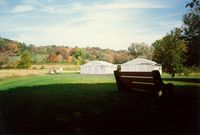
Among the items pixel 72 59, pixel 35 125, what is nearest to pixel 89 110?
pixel 35 125

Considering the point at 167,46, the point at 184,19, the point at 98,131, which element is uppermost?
the point at 184,19

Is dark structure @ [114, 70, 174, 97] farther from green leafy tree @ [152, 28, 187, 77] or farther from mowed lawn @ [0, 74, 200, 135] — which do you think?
green leafy tree @ [152, 28, 187, 77]

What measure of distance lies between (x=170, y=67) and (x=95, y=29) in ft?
15.5

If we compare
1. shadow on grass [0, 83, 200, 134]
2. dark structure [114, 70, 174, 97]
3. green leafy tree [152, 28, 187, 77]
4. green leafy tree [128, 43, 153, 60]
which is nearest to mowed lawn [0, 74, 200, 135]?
A: shadow on grass [0, 83, 200, 134]

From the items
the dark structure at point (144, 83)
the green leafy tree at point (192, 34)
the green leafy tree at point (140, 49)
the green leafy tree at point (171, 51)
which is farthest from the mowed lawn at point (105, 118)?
the green leafy tree at point (140, 49)

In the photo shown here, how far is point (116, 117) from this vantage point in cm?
515

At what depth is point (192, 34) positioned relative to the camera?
10164 mm

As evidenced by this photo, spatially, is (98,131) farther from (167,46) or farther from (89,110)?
(167,46)

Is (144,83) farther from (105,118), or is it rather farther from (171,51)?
(171,51)

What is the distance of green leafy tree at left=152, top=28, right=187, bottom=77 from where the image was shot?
10.9 meters

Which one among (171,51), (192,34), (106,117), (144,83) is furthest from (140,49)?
(106,117)

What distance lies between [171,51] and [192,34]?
1.36 metres

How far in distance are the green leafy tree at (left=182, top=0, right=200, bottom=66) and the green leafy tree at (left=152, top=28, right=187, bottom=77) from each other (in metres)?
0.29

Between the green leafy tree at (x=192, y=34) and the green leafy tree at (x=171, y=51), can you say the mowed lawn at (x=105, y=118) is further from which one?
the green leafy tree at (x=171, y=51)
